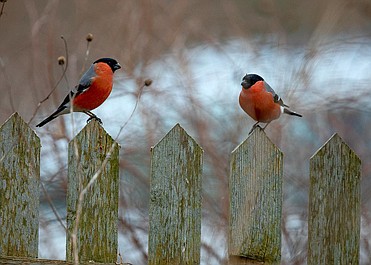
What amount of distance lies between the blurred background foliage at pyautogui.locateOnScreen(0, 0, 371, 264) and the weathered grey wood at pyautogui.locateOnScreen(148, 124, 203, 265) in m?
1.22

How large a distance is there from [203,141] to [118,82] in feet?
2.73

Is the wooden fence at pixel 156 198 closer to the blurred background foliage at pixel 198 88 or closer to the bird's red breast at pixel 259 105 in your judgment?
the bird's red breast at pixel 259 105

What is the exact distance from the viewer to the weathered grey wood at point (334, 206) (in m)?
3.29

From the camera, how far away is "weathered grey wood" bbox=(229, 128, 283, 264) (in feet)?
10.5

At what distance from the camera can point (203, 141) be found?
5.21 meters

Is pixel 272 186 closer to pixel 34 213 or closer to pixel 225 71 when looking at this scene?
pixel 34 213

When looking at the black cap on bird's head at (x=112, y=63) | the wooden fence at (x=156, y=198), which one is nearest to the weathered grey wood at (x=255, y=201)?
the wooden fence at (x=156, y=198)

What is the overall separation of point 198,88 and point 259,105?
2.07 metres

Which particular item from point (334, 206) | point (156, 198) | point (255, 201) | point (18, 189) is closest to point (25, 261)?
point (18, 189)

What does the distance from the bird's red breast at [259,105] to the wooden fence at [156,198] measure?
57 centimetres

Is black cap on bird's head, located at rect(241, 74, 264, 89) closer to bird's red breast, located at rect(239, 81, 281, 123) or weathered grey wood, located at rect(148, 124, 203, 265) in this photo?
bird's red breast, located at rect(239, 81, 281, 123)

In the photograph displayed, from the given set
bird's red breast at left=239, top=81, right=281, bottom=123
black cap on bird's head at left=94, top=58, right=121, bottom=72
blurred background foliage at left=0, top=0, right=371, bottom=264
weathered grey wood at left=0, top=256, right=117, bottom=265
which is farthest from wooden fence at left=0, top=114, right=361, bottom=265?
blurred background foliage at left=0, top=0, right=371, bottom=264

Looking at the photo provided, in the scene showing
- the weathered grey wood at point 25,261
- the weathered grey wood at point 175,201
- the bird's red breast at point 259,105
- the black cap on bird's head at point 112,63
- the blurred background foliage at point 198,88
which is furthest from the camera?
A: the blurred background foliage at point 198,88

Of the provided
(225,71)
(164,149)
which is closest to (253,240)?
(164,149)
